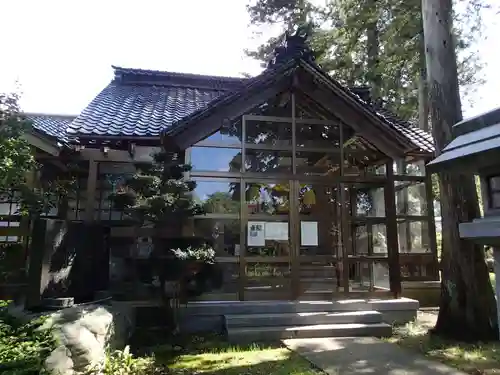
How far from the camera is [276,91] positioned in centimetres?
833

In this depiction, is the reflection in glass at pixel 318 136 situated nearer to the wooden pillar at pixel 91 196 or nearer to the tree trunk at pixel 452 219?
the tree trunk at pixel 452 219

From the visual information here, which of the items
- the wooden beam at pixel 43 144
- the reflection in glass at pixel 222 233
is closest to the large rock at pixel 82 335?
the reflection in glass at pixel 222 233

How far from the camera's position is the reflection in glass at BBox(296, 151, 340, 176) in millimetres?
8367

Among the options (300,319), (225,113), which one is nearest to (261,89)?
(225,113)

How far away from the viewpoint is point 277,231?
7.89 m

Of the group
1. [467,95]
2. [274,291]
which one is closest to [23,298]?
[274,291]

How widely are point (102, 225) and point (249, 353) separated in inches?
163

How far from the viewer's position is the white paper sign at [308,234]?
7953mm

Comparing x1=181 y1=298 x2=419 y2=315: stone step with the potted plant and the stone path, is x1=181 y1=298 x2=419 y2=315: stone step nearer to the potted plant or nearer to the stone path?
the stone path

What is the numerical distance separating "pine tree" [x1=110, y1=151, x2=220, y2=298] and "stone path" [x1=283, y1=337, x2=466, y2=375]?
2.07m

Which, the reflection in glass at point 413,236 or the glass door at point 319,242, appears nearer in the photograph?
the glass door at point 319,242

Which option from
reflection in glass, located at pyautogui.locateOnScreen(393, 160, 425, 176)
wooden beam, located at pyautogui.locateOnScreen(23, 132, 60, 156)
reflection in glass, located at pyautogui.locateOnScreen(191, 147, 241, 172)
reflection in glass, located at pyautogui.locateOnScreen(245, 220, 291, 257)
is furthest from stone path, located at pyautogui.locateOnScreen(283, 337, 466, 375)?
wooden beam, located at pyautogui.locateOnScreen(23, 132, 60, 156)

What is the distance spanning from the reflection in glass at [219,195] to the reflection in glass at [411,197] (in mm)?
4608

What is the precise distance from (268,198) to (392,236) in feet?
9.71
